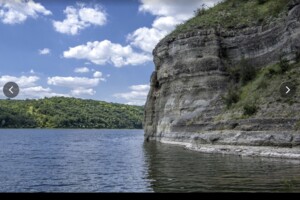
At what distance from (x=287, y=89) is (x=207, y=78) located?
2238 cm

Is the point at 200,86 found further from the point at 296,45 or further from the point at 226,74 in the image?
the point at 296,45

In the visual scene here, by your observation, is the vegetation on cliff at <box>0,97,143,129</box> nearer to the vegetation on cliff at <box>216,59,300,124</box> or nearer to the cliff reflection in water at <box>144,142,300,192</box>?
the vegetation on cliff at <box>216,59,300,124</box>

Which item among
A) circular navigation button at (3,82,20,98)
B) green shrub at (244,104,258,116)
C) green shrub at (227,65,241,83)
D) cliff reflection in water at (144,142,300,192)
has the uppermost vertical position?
green shrub at (227,65,241,83)

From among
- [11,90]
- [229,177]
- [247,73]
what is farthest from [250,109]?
[11,90]

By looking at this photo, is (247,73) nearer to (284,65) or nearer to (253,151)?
(284,65)

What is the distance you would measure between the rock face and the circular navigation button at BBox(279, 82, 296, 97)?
325 centimetres

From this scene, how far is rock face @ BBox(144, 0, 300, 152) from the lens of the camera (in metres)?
40.6

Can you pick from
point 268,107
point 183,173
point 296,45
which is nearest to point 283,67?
point 296,45

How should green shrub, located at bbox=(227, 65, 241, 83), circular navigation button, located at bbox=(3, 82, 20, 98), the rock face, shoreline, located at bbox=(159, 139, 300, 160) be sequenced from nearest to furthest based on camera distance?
circular navigation button, located at bbox=(3, 82, 20, 98) < shoreline, located at bbox=(159, 139, 300, 160) < the rock face < green shrub, located at bbox=(227, 65, 241, 83)

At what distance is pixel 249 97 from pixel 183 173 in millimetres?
23680

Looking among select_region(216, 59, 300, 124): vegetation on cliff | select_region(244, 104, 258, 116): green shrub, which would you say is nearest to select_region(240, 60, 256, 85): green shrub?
select_region(216, 59, 300, 124): vegetation on cliff

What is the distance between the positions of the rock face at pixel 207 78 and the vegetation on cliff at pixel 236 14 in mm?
1304

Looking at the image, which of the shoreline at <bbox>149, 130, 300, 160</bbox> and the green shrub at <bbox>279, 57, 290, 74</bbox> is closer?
the shoreline at <bbox>149, 130, 300, 160</bbox>

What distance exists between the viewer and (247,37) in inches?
2205
